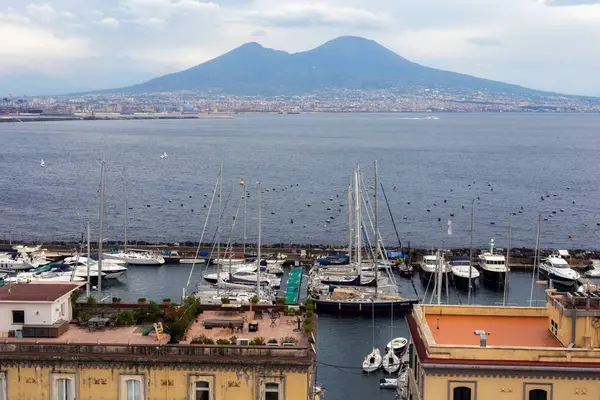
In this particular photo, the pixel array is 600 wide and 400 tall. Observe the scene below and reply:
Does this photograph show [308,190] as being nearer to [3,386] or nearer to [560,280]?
[560,280]

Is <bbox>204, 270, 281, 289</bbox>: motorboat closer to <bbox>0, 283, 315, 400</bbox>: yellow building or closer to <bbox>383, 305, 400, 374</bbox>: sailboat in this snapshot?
<bbox>383, 305, 400, 374</bbox>: sailboat

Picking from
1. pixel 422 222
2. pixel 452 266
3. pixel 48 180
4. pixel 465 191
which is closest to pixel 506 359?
pixel 452 266

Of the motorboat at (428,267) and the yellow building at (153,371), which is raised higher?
the yellow building at (153,371)

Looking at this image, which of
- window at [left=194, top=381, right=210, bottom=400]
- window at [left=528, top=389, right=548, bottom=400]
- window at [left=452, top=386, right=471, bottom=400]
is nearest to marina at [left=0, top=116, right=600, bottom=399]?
window at [left=194, top=381, right=210, bottom=400]

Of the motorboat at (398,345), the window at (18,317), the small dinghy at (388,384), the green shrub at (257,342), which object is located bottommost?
the small dinghy at (388,384)

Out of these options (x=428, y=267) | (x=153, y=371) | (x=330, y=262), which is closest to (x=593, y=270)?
(x=428, y=267)

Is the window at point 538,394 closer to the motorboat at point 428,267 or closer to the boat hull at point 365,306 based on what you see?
the boat hull at point 365,306

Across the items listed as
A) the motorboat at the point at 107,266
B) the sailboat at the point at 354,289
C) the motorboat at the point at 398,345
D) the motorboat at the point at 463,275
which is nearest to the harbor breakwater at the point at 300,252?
the motorboat at the point at 107,266

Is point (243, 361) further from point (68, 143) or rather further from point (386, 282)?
point (68, 143)
